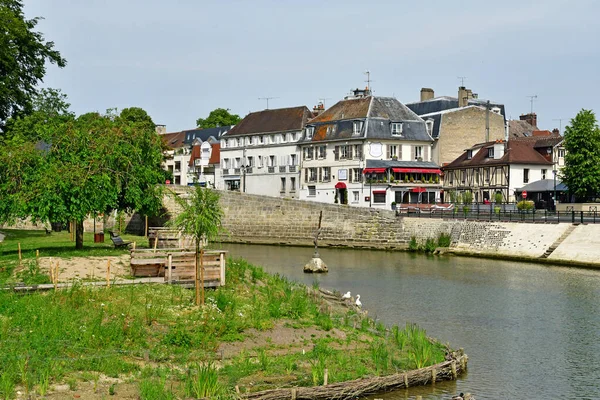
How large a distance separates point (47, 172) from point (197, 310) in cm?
1161

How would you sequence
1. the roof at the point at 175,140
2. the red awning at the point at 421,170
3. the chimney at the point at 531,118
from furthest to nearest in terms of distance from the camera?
the roof at the point at 175,140 → the chimney at the point at 531,118 → the red awning at the point at 421,170

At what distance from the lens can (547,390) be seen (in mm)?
19188

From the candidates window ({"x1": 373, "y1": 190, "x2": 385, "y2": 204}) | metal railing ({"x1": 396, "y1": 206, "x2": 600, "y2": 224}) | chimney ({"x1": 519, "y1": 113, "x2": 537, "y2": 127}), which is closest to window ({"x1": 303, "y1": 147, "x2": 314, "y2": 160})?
window ({"x1": 373, "y1": 190, "x2": 385, "y2": 204})

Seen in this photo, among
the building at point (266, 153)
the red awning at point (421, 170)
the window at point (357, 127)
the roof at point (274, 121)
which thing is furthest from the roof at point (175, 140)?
the red awning at point (421, 170)

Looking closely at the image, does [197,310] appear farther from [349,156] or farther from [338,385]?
[349,156]

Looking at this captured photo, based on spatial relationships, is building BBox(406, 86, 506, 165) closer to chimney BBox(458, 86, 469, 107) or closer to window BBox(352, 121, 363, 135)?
chimney BBox(458, 86, 469, 107)

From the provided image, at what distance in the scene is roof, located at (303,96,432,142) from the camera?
7538 centimetres

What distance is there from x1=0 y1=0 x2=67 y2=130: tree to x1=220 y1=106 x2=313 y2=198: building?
108 ft

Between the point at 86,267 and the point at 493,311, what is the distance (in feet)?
50.5

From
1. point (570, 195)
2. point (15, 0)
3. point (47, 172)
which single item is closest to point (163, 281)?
point (47, 172)

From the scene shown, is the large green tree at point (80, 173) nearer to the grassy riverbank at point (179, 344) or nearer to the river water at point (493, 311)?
the grassy riverbank at point (179, 344)

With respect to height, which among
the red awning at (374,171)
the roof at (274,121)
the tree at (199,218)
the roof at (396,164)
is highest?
the roof at (274,121)

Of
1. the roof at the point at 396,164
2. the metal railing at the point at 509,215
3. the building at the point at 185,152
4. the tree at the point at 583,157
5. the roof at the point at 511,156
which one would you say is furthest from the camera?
the building at the point at 185,152

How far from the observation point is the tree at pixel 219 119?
397 feet
